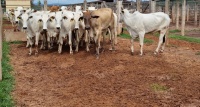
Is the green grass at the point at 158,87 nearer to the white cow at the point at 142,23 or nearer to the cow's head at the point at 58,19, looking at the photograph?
the white cow at the point at 142,23

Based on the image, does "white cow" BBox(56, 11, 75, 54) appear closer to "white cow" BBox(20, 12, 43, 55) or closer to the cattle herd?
the cattle herd

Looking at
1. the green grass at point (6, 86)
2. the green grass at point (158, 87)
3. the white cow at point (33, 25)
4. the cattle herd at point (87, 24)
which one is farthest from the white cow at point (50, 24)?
the green grass at point (158, 87)

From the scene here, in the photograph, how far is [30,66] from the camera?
10891 mm

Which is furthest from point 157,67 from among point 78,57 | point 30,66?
point 30,66

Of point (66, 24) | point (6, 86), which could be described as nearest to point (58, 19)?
point (66, 24)

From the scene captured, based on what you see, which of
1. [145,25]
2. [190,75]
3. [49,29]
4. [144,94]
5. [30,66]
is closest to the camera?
[144,94]

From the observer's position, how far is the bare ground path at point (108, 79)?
716cm

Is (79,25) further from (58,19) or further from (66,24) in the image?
(58,19)

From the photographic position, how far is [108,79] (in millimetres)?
8820

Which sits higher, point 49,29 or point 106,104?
point 49,29

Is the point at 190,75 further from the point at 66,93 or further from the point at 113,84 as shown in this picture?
the point at 66,93

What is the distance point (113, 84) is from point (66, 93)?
123 cm

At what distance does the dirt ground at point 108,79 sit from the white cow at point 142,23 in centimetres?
70

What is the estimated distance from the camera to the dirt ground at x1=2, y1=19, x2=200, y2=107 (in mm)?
7152
